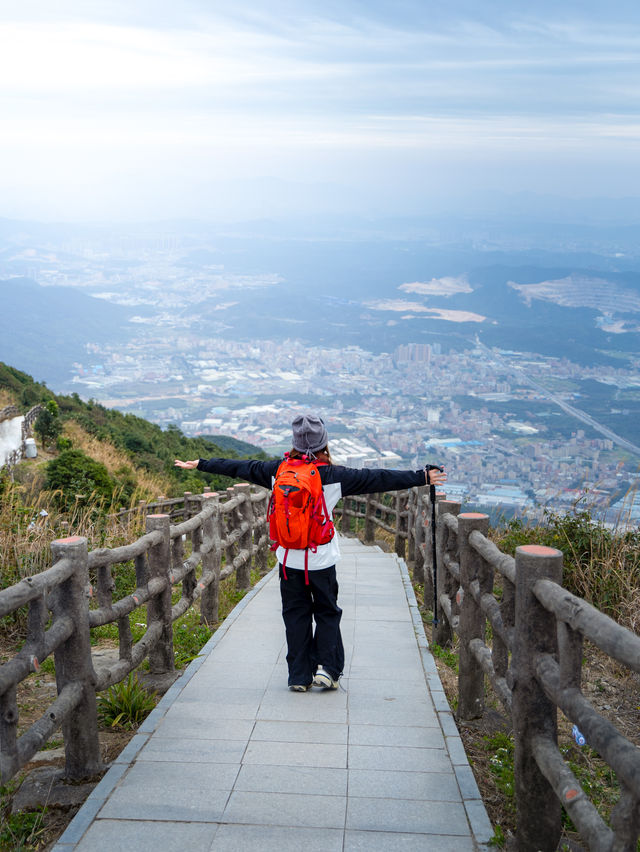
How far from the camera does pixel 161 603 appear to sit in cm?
511

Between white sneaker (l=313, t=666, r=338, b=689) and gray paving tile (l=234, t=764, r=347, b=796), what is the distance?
108 centimetres

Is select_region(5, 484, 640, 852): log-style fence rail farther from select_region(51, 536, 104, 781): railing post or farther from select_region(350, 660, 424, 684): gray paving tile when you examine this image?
select_region(350, 660, 424, 684): gray paving tile

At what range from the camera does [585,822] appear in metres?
2.51

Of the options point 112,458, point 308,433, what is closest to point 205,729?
point 308,433

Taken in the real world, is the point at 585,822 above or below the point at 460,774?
above

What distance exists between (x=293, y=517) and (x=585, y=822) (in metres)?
2.38

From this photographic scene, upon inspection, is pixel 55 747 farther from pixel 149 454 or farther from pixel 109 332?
pixel 109 332

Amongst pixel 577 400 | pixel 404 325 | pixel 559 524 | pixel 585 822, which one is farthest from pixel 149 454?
pixel 404 325

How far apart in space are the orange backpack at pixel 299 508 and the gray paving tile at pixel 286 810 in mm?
1518

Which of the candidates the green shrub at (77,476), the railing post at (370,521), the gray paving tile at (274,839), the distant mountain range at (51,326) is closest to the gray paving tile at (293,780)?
the gray paving tile at (274,839)

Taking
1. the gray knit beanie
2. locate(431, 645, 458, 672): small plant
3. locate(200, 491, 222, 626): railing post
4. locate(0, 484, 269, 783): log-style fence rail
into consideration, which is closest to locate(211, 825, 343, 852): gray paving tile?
locate(0, 484, 269, 783): log-style fence rail

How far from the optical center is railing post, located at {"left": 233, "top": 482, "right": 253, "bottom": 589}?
8453 mm

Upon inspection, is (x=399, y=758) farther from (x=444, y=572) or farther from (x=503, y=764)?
(x=444, y=572)

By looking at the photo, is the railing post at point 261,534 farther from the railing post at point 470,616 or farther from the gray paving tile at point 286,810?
the gray paving tile at point 286,810
